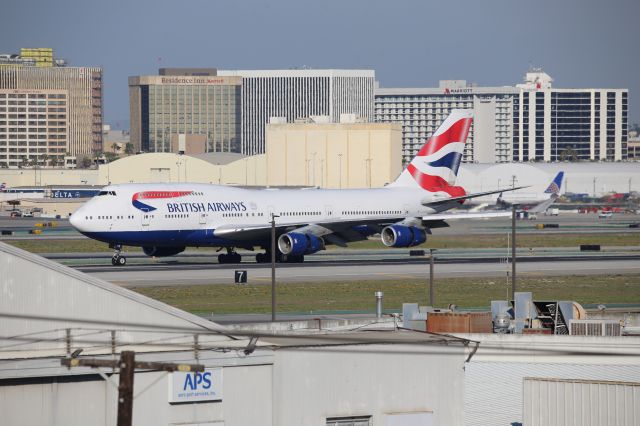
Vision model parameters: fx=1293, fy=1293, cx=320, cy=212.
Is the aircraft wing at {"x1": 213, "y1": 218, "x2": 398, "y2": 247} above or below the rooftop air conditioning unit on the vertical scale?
above

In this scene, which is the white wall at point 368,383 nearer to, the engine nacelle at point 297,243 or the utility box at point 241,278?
the utility box at point 241,278

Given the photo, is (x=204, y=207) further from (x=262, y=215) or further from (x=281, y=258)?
(x=281, y=258)

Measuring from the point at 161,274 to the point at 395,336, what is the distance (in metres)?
40.4

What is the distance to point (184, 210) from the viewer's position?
79.0m

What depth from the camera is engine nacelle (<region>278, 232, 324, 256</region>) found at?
80.9 meters

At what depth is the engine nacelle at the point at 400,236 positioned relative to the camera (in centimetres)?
8324

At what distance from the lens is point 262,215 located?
83500 millimetres

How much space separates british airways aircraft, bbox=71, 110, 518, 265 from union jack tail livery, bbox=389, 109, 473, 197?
3.5 inches

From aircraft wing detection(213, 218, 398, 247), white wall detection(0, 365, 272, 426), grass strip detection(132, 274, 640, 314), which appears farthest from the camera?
aircraft wing detection(213, 218, 398, 247)

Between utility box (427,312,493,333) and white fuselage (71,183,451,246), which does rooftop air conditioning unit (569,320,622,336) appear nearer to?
utility box (427,312,493,333)

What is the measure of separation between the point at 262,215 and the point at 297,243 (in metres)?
3.95

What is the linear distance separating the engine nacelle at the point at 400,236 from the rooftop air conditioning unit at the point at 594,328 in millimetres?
44835

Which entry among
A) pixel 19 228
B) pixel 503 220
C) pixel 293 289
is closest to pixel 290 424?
pixel 293 289

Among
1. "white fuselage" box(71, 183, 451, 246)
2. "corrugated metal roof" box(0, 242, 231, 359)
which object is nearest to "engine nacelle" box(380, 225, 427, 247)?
"white fuselage" box(71, 183, 451, 246)
